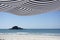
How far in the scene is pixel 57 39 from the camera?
5777 mm

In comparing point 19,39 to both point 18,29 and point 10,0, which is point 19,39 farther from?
point 18,29

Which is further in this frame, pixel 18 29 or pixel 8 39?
pixel 18 29

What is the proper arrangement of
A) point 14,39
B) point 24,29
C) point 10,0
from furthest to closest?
point 24,29
point 14,39
point 10,0

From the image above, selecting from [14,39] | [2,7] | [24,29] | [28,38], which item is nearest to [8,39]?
[14,39]

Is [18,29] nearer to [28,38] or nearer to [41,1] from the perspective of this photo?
[28,38]

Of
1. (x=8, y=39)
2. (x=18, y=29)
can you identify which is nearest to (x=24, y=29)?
(x=18, y=29)

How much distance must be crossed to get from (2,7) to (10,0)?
5.05 ft

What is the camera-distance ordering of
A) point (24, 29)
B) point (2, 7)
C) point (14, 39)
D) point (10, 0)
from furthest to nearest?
point (24, 29) < point (14, 39) < point (2, 7) < point (10, 0)

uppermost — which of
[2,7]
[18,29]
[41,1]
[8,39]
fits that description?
[41,1]

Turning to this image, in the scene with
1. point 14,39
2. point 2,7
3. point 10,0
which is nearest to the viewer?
point 10,0

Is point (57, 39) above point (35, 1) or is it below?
below

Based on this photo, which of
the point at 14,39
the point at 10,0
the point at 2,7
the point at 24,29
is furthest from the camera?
the point at 24,29

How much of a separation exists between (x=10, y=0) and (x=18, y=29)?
2565 cm

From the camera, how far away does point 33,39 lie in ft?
19.4
